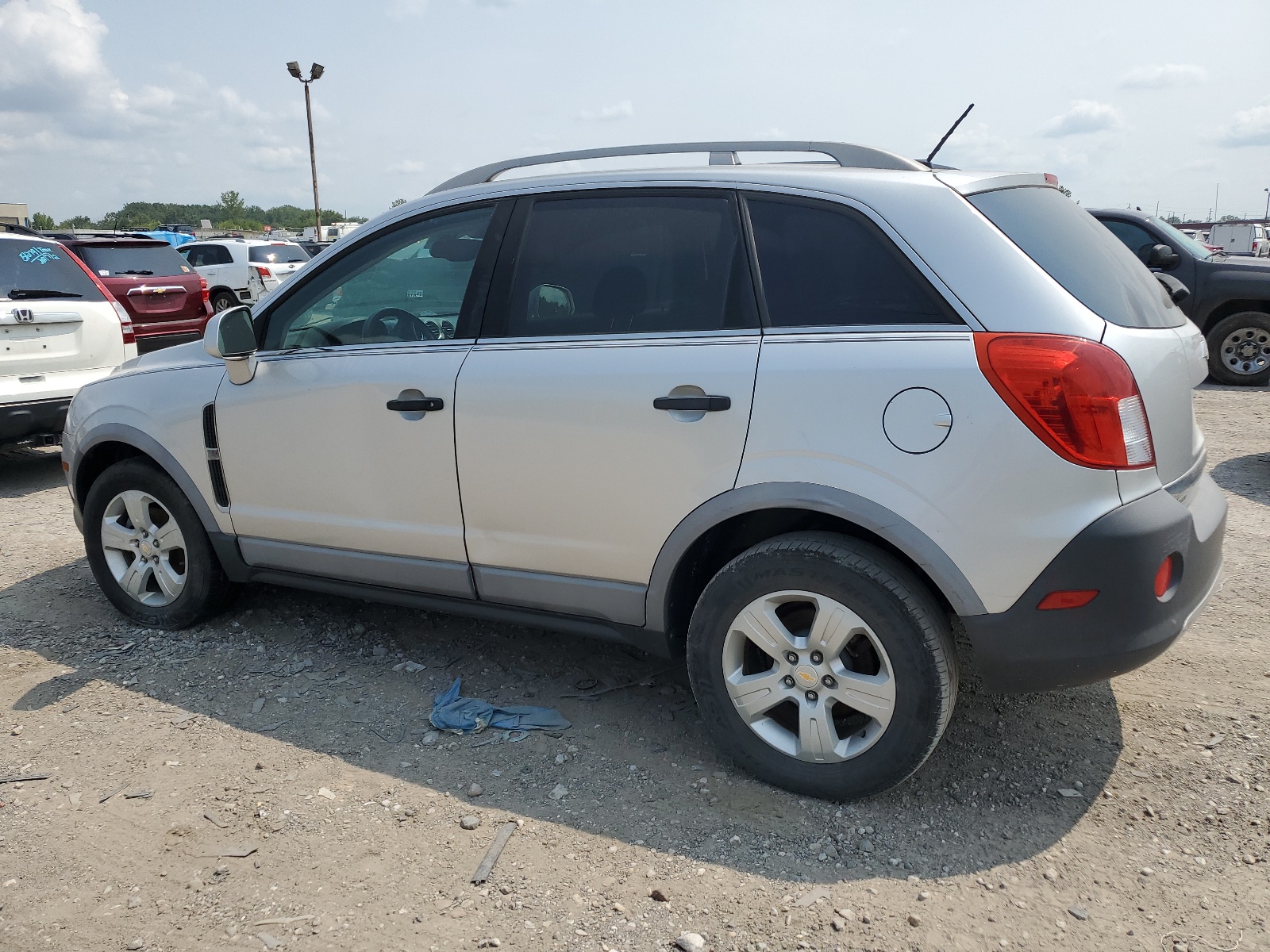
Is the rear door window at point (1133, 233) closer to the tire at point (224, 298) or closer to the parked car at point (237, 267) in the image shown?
the parked car at point (237, 267)

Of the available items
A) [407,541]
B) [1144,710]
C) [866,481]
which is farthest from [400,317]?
[1144,710]

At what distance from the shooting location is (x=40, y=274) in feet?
23.6

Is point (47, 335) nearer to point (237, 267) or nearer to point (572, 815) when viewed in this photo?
point (572, 815)

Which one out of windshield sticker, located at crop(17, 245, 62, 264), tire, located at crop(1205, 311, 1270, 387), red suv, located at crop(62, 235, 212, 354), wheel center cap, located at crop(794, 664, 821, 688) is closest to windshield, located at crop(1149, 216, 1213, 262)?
tire, located at crop(1205, 311, 1270, 387)

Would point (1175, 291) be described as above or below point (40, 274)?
above

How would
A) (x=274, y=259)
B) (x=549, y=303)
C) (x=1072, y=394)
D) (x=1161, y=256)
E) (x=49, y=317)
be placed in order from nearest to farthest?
(x=1072, y=394) < (x=549, y=303) < (x=49, y=317) < (x=1161, y=256) < (x=274, y=259)

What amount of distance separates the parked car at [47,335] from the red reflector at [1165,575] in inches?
259

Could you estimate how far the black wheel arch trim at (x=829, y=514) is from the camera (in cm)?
262

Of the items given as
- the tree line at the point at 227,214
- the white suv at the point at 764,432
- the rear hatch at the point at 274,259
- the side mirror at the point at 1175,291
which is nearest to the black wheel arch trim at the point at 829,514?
the white suv at the point at 764,432

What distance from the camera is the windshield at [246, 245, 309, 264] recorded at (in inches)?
837

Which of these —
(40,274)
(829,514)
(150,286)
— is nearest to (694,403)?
(829,514)

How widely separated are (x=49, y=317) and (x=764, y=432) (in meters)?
6.25

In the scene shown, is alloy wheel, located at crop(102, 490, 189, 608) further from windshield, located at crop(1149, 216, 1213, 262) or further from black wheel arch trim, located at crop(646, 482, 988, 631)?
windshield, located at crop(1149, 216, 1213, 262)

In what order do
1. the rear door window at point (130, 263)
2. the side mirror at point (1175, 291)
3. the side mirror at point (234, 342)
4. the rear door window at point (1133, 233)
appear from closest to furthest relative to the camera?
the side mirror at point (1175, 291), the side mirror at point (234, 342), the rear door window at point (1133, 233), the rear door window at point (130, 263)
